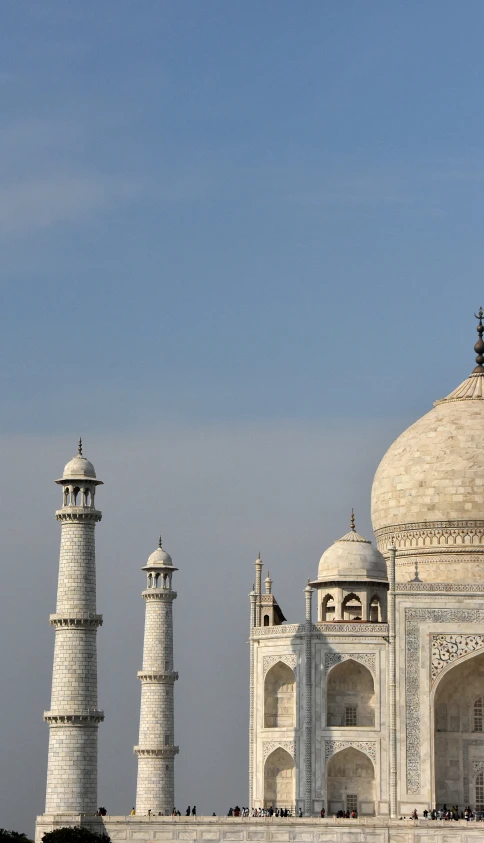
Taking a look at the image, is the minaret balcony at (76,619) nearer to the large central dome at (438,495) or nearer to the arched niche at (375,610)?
the arched niche at (375,610)

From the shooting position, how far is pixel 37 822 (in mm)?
34125

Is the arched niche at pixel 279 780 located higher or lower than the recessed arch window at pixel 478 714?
lower

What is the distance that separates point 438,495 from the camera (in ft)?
140

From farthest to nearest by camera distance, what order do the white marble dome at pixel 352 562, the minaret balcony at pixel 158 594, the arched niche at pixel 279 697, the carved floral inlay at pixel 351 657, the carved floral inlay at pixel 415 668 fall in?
the minaret balcony at pixel 158 594, the white marble dome at pixel 352 562, the arched niche at pixel 279 697, the carved floral inlay at pixel 351 657, the carved floral inlay at pixel 415 668

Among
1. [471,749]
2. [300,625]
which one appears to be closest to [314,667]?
[300,625]

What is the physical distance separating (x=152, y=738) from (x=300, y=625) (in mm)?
6096

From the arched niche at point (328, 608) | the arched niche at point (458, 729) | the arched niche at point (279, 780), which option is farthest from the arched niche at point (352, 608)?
the arched niche at point (279, 780)

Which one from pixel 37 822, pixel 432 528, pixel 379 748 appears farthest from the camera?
pixel 432 528

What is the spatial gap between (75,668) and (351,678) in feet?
25.8

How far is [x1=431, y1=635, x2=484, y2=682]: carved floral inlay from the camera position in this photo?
39031 millimetres

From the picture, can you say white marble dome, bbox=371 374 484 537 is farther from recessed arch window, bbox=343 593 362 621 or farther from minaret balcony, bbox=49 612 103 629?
minaret balcony, bbox=49 612 103 629

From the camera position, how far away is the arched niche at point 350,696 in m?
39.3

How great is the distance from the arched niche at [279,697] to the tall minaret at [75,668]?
664cm

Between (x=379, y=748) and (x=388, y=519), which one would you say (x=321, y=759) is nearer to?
(x=379, y=748)
